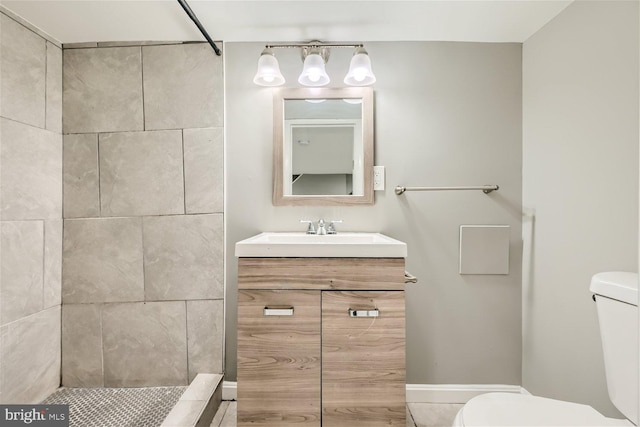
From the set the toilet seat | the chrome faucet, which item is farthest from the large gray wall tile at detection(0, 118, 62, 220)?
the toilet seat

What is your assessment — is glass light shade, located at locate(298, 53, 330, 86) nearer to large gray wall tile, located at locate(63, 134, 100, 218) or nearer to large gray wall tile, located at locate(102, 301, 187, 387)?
large gray wall tile, located at locate(63, 134, 100, 218)

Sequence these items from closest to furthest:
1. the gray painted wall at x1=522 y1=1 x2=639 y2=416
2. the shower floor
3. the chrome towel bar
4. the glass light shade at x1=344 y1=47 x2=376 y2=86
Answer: the gray painted wall at x1=522 y1=1 x2=639 y2=416
the shower floor
the glass light shade at x1=344 y1=47 x2=376 y2=86
the chrome towel bar

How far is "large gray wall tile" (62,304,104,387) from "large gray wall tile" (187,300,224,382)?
1.68 ft

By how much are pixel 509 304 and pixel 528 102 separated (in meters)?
1.11

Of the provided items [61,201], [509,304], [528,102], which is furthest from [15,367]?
[528,102]

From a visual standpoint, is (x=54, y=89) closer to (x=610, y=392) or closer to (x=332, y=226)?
(x=332, y=226)

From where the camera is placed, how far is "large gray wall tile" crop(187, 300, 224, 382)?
5.61ft

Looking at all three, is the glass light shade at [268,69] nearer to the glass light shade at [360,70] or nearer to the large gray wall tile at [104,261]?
the glass light shade at [360,70]

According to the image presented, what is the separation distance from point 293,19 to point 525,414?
185 centimetres

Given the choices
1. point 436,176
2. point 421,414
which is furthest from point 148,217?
point 421,414

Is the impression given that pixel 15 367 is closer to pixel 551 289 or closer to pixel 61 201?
pixel 61 201

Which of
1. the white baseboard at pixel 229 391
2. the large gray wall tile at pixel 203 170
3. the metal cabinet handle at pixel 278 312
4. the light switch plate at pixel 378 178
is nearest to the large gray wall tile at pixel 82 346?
the white baseboard at pixel 229 391

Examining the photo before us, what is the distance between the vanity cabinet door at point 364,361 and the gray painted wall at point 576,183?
2.65ft

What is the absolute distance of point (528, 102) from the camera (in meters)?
1.66
